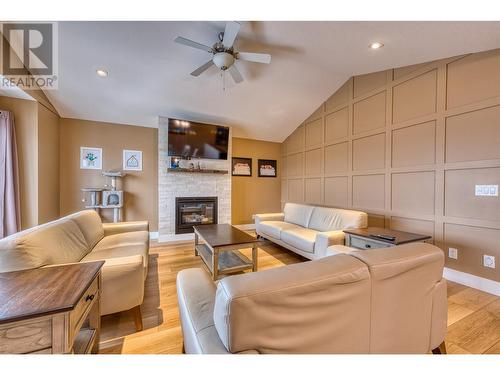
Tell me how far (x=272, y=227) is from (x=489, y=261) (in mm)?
2652

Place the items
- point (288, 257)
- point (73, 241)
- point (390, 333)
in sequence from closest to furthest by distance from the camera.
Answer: point (390, 333), point (73, 241), point (288, 257)

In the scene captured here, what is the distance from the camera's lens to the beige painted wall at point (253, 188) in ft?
17.6

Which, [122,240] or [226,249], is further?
[122,240]

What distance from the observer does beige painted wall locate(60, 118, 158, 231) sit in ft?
13.1

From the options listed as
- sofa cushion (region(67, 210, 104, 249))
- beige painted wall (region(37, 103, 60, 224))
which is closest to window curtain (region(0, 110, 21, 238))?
beige painted wall (region(37, 103, 60, 224))

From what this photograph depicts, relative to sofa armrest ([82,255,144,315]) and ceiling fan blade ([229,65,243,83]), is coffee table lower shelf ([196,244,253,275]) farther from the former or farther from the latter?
ceiling fan blade ([229,65,243,83])

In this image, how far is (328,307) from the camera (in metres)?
0.83

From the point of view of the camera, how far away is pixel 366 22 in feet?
6.70

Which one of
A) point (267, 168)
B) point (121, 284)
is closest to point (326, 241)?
point (121, 284)

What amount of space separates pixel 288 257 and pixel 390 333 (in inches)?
92.2

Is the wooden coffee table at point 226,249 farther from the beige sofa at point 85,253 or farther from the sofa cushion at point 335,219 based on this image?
the sofa cushion at point 335,219

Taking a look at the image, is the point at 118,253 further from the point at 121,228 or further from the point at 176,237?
the point at 176,237
